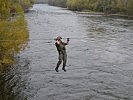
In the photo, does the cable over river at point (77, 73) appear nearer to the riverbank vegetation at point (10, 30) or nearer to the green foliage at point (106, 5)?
the riverbank vegetation at point (10, 30)

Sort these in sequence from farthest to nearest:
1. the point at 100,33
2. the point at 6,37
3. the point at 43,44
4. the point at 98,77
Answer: the point at 100,33
the point at 43,44
the point at 98,77
the point at 6,37

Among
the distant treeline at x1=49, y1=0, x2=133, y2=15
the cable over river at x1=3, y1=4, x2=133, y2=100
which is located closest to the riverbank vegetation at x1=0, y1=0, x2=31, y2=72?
the cable over river at x1=3, y1=4, x2=133, y2=100

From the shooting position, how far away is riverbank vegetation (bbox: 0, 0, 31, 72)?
33.6 m

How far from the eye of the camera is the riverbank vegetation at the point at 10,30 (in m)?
33.6

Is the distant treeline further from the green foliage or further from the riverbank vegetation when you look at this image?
the riverbank vegetation

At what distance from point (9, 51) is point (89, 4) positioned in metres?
122

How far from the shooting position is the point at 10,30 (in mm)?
35062

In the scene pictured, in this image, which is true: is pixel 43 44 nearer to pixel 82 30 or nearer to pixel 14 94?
pixel 82 30

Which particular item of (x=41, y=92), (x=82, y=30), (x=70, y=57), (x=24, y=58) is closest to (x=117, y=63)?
(x=70, y=57)

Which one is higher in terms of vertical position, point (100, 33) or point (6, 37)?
point (6, 37)

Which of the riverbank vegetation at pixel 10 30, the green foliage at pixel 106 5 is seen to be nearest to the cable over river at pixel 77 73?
the riverbank vegetation at pixel 10 30

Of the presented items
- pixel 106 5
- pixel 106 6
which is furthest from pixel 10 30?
pixel 106 5

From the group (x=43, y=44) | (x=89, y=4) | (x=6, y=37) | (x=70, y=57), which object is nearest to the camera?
(x=6, y=37)

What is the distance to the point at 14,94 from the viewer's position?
99.3 ft
